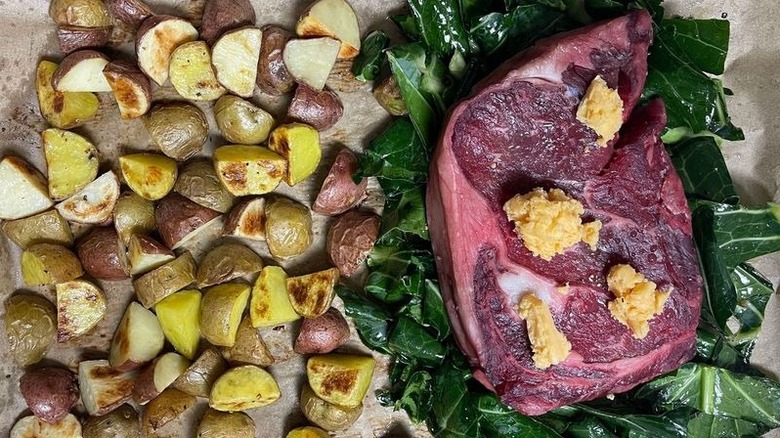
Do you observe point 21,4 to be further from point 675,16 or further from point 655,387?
point 655,387

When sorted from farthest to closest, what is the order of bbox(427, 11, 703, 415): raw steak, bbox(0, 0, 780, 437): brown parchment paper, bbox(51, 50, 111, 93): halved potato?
bbox(0, 0, 780, 437): brown parchment paper → bbox(51, 50, 111, 93): halved potato → bbox(427, 11, 703, 415): raw steak

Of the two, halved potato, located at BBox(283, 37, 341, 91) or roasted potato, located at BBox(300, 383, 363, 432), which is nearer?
halved potato, located at BBox(283, 37, 341, 91)

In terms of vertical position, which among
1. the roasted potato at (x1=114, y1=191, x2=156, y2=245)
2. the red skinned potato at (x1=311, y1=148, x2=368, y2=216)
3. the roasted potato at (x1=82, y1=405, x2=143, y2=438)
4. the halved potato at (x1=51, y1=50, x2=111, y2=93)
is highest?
the halved potato at (x1=51, y1=50, x2=111, y2=93)

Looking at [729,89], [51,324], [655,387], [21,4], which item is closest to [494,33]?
[729,89]

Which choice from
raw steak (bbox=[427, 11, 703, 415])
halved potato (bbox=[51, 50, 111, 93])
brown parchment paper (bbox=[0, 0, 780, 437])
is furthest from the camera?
brown parchment paper (bbox=[0, 0, 780, 437])

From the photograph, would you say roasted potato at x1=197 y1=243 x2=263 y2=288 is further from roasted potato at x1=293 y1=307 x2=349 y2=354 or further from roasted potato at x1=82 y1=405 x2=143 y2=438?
roasted potato at x1=82 y1=405 x2=143 y2=438

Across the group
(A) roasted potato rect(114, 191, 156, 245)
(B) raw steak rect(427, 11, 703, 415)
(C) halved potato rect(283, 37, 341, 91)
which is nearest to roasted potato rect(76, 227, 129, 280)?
(A) roasted potato rect(114, 191, 156, 245)

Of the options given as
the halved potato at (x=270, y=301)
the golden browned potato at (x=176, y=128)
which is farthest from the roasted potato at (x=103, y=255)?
the halved potato at (x=270, y=301)

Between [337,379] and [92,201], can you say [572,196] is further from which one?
[92,201]
